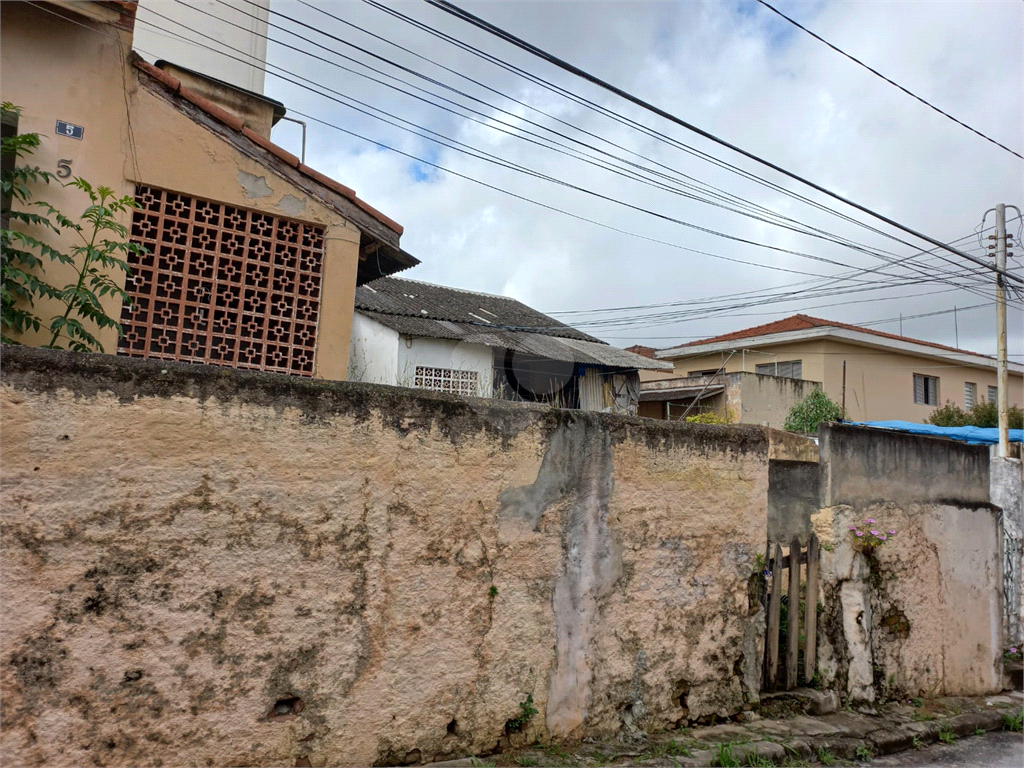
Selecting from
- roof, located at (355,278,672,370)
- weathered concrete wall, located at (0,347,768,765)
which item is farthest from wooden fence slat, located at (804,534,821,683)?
roof, located at (355,278,672,370)

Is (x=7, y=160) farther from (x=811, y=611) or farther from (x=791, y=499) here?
(x=811, y=611)

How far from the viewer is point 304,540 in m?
3.36

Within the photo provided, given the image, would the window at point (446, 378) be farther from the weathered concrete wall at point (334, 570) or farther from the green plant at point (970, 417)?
the green plant at point (970, 417)

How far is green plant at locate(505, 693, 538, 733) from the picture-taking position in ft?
13.0

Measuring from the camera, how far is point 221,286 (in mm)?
5969

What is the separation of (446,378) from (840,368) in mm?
14004

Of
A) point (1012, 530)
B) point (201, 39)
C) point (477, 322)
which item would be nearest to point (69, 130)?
point (201, 39)

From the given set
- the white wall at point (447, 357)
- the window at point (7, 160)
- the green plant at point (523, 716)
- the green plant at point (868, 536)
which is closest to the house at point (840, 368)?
the white wall at point (447, 357)

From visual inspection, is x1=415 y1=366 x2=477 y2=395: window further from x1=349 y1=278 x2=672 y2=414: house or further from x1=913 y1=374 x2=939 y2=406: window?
x1=913 y1=374 x2=939 y2=406: window

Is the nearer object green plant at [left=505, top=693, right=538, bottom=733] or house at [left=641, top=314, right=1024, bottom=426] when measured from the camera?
green plant at [left=505, top=693, right=538, bottom=733]

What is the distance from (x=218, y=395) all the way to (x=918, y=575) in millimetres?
5480

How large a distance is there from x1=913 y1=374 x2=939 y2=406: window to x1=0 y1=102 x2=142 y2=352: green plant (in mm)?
25088

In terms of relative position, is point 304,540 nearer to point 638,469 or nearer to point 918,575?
point 638,469

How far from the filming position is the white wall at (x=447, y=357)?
13625 mm
